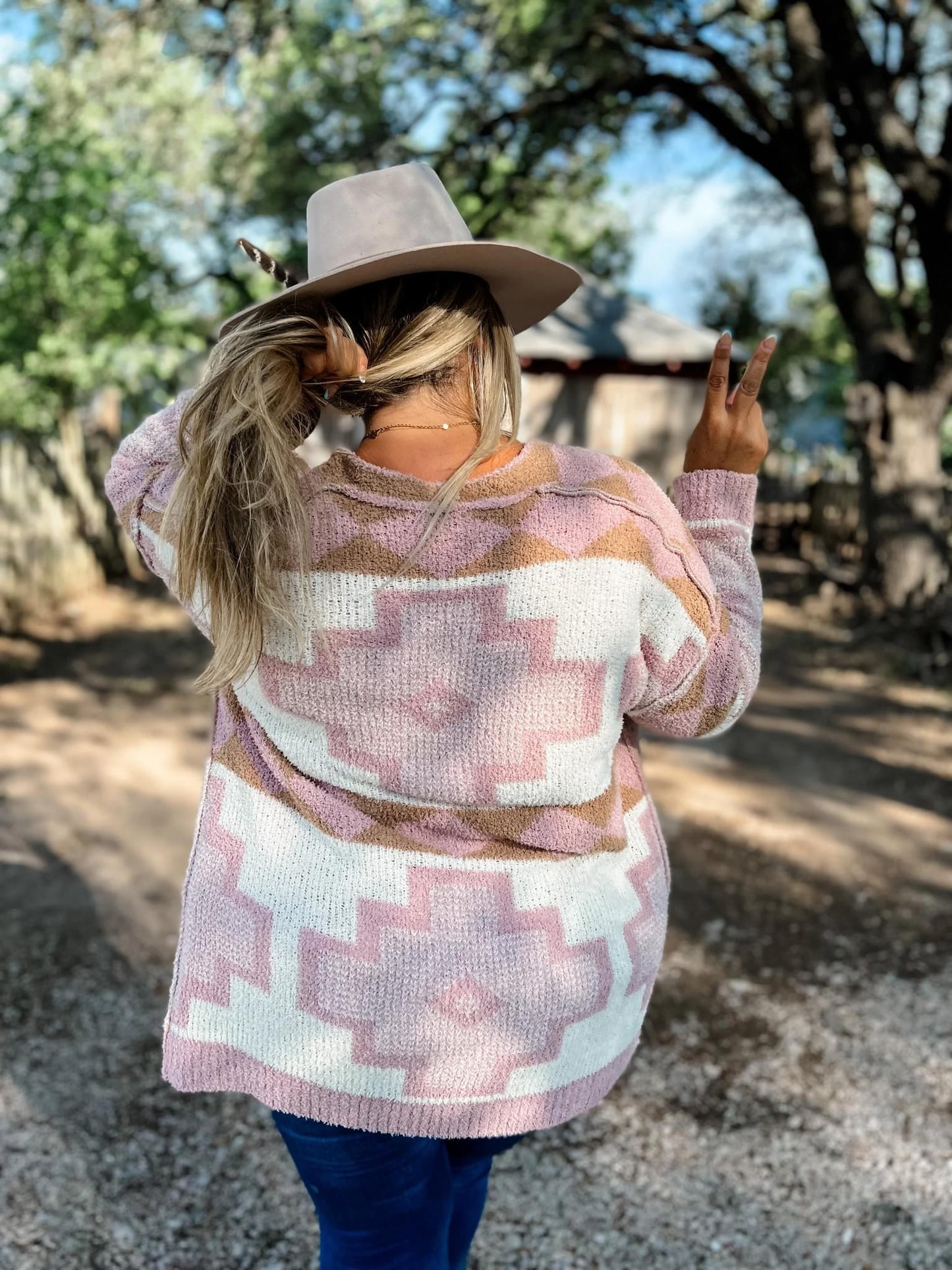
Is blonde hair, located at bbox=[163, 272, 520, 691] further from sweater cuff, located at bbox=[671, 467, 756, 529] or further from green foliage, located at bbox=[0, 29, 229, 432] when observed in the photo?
green foliage, located at bbox=[0, 29, 229, 432]

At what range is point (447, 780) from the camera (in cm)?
128

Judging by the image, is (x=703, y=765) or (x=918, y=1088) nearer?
(x=918, y=1088)

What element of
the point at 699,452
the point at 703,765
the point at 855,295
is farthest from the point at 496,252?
the point at 855,295

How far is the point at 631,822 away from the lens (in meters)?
1.48

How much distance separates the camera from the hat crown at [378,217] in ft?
4.34

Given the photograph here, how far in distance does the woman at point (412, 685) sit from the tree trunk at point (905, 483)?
8.20 meters

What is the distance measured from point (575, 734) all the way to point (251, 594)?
41 cm

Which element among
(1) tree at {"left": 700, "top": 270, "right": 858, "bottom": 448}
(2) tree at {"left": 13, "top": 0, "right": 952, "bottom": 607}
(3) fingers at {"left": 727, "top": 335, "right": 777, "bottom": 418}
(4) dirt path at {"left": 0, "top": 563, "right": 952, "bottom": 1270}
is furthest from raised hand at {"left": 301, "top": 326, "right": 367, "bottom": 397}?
(1) tree at {"left": 700, "top": 270, "right": 858, "bottom": 448}

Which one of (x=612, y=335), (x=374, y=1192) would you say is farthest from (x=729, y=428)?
(x=612, y=335)

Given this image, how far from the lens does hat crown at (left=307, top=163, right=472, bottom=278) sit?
1323 mm

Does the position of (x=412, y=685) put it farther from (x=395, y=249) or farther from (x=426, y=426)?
(x=395, y=249)

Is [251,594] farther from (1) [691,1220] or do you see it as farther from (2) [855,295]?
(2) [855,295]

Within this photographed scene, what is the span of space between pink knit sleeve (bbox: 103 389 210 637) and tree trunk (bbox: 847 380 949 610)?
A: 332 inches

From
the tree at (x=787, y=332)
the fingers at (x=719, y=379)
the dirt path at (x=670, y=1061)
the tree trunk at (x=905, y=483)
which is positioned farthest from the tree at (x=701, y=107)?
the fingers at (x=719, y=379)
